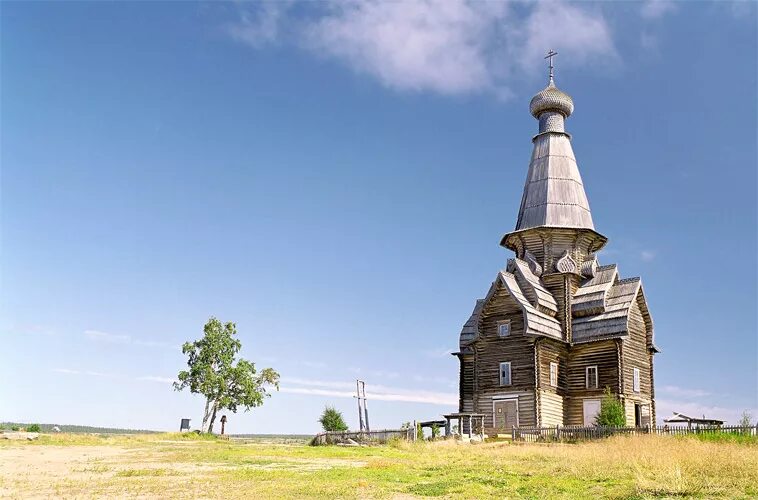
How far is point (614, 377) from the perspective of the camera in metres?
42.0

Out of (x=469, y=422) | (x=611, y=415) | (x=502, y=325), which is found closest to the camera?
(x=611, y=415)

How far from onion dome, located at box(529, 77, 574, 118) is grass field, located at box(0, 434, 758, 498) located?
1230 inches

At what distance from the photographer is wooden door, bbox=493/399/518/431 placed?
41.9 metres

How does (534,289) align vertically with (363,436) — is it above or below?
above

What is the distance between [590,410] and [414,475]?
26.9m

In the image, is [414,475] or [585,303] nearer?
[414,475]

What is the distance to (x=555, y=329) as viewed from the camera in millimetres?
43938

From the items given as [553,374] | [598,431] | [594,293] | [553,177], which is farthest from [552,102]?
[598,431]

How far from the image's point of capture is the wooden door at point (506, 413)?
4188 cm

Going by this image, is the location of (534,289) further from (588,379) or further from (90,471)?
(90,471)

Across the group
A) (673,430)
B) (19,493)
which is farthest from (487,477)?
(673,430)

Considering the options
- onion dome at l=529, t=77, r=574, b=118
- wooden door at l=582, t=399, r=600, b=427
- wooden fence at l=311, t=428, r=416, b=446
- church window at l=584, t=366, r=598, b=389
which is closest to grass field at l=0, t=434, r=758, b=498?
wooden fence at l=311, t=428, r=416, b=446

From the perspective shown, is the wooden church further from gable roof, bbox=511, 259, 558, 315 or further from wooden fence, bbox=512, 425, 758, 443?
wooden fence, bbox=512, 425, 758, 443

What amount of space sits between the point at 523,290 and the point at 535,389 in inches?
264
